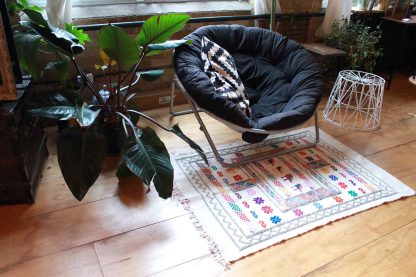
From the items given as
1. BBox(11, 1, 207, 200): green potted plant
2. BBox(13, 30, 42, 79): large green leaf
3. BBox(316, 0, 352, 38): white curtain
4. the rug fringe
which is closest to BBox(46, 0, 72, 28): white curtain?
BBox(11, 1, 207, 200): green potted plant

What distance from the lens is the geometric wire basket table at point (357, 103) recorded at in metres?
2.39

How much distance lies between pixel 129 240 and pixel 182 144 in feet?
2.78

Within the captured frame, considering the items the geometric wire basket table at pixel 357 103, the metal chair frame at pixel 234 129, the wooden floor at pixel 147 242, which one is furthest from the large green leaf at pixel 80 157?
the geometric wire basket table at pixel 357 103

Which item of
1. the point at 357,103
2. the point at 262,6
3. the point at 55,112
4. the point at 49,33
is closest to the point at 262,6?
the point at 262,6

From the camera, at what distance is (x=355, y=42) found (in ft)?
9.29

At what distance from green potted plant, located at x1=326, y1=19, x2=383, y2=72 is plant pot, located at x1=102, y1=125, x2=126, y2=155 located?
1994 millimetres

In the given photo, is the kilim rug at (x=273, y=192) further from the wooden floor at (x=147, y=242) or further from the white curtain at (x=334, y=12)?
the white curtain at (x=334, y=12)

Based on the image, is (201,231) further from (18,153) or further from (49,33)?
(49,33)

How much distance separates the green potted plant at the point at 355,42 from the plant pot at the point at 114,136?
1994 mm

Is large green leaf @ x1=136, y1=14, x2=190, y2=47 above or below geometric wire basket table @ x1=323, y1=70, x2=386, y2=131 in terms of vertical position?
above

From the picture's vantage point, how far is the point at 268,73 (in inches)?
94.1

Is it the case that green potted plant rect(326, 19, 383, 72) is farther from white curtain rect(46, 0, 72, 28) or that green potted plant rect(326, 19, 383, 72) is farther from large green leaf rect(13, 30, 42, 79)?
large green leaf rect(13, 30, 42, 79)

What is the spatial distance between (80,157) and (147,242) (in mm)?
484

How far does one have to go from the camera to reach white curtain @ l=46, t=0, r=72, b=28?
1.99m
